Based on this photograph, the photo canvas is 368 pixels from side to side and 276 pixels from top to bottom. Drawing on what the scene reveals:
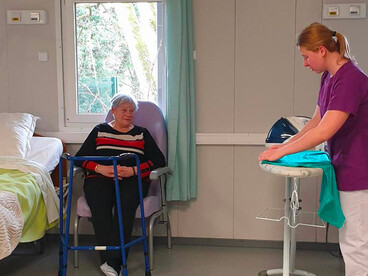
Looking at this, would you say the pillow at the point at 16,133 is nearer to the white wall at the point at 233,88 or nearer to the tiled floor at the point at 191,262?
the white wall at the point at 233,88

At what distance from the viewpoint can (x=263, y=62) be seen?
3445mm

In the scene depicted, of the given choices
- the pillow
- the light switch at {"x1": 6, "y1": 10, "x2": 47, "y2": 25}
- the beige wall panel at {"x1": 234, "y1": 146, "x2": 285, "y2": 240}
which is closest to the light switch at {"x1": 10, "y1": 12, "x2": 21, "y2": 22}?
the light switch at {"x1": 6, "y1": 10, "x2": 47, "y2": 25}

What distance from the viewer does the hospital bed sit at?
2.52 meters

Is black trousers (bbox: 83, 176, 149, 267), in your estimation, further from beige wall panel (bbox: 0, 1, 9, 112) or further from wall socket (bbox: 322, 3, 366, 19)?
wall socket (bbox: 322, 3, 366, 19)

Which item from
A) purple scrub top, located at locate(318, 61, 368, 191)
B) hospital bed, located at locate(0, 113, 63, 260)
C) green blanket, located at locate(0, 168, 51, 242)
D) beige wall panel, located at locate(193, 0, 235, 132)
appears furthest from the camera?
beige wall panel, located at locate(193, 0, 235, 132)

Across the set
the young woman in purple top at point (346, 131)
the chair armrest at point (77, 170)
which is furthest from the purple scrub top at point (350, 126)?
the chair armrest at point (77, 170)

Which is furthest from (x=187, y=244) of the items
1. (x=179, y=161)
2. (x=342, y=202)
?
(x=342, y=202)

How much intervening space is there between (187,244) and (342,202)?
1.66 m

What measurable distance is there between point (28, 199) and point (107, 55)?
1.32 metres

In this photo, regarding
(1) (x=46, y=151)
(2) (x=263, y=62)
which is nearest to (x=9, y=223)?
(1) (x=46, y=151)

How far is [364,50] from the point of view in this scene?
11.0 feet

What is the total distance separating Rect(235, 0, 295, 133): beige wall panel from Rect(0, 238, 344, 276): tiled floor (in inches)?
34.0

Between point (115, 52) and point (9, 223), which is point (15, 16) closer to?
point (115, 52)

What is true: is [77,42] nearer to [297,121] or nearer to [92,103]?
[92,103]
